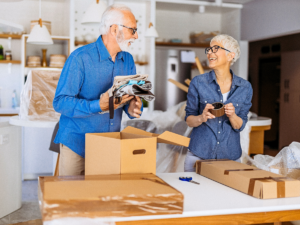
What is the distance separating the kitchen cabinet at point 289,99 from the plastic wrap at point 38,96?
5.18 meters

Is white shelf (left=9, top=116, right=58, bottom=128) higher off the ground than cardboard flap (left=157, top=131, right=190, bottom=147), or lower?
lower

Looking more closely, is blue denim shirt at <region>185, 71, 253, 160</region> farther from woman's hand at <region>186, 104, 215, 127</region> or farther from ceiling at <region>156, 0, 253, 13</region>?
ceiling at <region>156, 0, 253, 13</region>

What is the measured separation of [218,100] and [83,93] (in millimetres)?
814

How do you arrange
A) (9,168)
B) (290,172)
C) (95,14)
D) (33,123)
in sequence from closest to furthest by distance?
(290,172)
(33,123)
(9,168)
(95,14)

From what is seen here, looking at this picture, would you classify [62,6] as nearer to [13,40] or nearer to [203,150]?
[13,40]

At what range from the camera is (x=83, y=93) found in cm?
171

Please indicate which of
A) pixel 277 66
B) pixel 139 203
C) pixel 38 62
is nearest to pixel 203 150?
pixel 139 203

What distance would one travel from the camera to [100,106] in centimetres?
155

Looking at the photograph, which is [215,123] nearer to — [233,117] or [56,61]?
[233,117]

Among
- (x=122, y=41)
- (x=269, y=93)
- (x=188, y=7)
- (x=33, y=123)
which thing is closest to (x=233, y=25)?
(x=188, y=7)

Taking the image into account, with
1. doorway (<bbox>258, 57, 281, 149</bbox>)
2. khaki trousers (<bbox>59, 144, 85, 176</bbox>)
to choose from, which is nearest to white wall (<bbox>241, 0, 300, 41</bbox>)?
doorway (<bbox>258, 57, 281, 149</bbox>)

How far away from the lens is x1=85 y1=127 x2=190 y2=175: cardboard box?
133cm

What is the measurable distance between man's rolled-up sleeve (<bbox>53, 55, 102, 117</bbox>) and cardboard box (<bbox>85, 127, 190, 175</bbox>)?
171mm

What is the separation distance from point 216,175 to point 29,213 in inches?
88.4
